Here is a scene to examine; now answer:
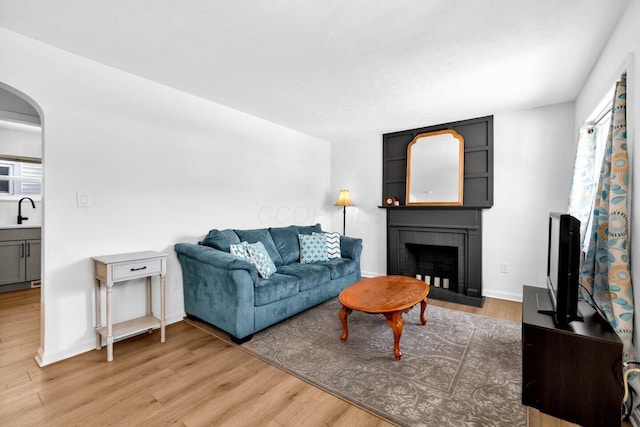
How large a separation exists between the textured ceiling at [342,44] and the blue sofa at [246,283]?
5.38 ft

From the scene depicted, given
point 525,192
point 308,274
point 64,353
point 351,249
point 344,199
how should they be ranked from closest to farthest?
point 64,353
point 308,274
point 525,192
point 351,249
point 344,199

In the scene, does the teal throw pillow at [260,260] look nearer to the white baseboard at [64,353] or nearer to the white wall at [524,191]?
the white baseboard at [64,353]

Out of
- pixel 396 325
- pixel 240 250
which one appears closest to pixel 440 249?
pixel 396 325

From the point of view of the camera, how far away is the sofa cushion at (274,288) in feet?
8.50

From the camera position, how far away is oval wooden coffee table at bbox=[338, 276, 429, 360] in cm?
223

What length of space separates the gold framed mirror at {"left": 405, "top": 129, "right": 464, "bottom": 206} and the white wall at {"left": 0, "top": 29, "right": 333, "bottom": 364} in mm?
2307

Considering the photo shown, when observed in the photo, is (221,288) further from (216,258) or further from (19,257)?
(19,257)

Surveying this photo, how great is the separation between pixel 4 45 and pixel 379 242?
4478mm

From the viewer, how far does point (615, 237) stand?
1670mm

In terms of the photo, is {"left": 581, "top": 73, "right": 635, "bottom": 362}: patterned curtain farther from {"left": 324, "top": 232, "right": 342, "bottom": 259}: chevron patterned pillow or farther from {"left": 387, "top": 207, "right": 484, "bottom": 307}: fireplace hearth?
{"left": 324, "top": 232, "right": 342, "bottom": 259}: chevron patterned pillow

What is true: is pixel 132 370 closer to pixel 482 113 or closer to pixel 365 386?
pixel 365 386

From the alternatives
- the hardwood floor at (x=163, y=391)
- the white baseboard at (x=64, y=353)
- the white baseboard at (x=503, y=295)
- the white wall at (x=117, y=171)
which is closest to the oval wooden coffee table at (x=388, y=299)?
the hardwood floor at (x=163, y=391)

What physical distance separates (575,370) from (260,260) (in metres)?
2.50

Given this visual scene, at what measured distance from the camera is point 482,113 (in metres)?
3.66
